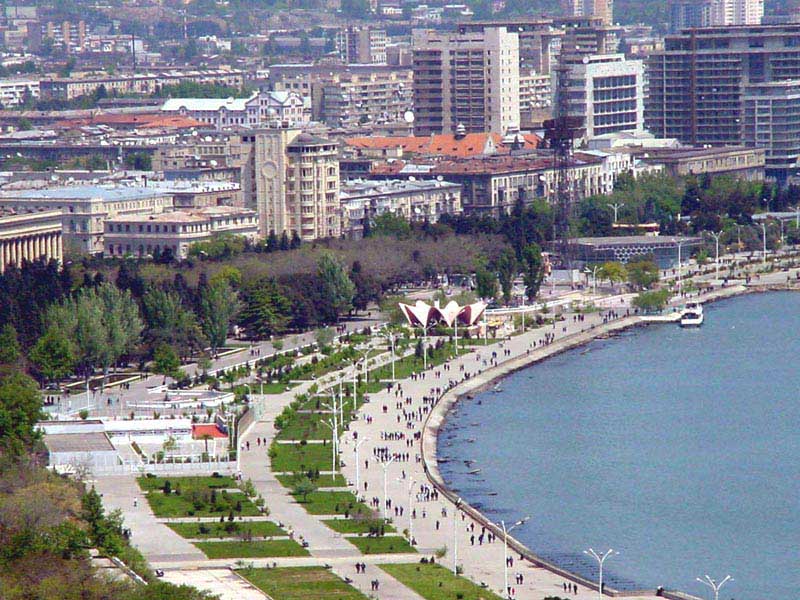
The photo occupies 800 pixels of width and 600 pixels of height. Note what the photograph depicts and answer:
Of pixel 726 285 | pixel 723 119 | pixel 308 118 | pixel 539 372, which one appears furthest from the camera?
pixel 308 118

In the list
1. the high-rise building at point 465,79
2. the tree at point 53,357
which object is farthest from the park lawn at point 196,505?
the high-rise building at point 465,79

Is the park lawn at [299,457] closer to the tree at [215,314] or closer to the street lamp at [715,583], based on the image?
the street lamp at [715,583]

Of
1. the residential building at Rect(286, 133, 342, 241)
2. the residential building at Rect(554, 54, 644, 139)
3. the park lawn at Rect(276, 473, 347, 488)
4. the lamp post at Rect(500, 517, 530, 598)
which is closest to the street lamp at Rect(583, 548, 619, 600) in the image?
the lamp post at Rect(500, 517, 530, 598)

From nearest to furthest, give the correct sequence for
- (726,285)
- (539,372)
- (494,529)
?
(494,529) < (539,372) < (726,285)

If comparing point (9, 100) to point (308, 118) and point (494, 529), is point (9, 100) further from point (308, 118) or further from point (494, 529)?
point (494, 529)

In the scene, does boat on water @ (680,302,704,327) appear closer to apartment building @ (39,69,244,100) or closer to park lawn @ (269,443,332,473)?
park lawn @ (269,443,332,473)

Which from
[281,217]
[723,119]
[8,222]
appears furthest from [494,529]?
[723,119]
